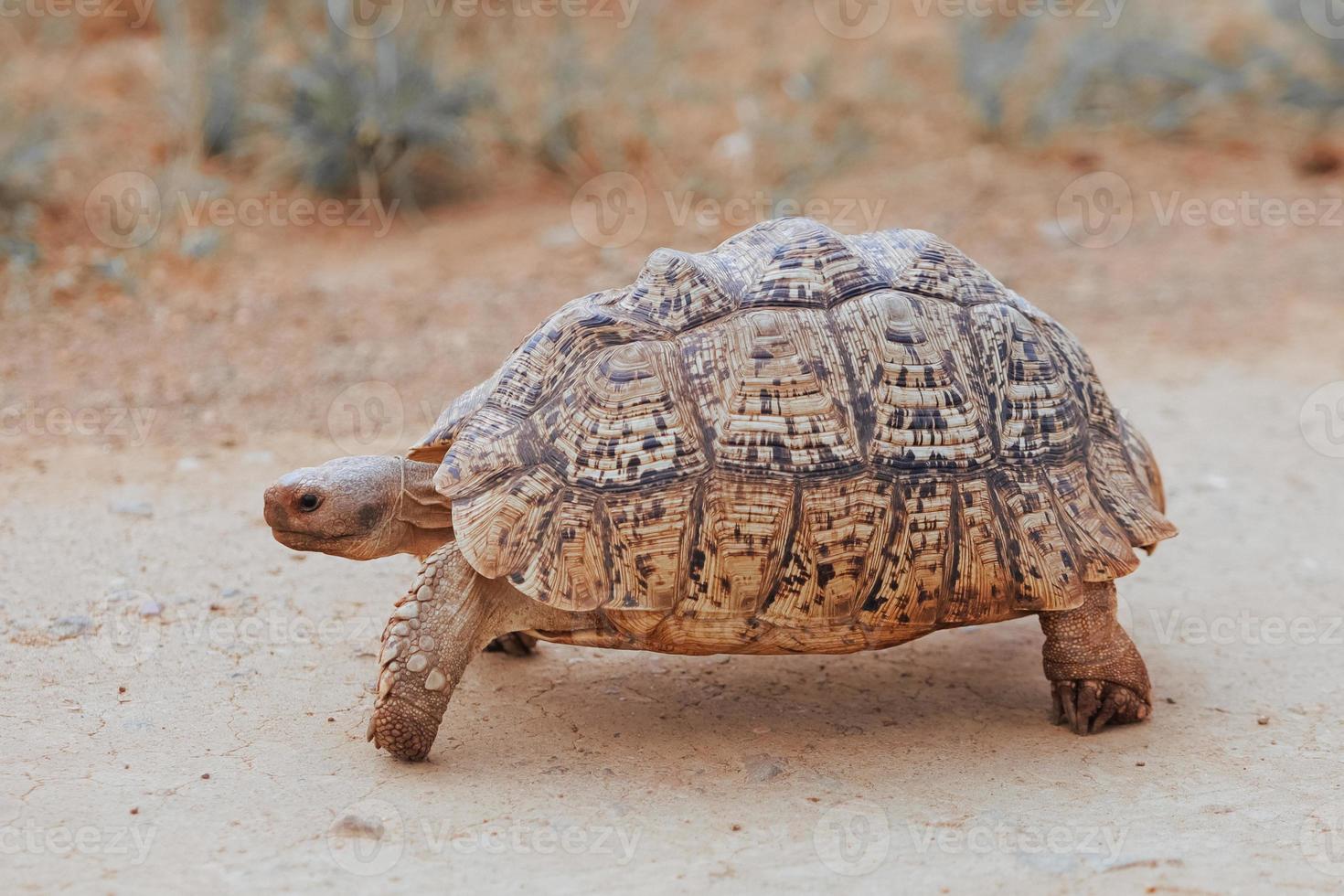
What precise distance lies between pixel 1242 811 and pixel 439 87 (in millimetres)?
8252

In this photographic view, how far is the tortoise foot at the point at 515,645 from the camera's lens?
16.7 ft

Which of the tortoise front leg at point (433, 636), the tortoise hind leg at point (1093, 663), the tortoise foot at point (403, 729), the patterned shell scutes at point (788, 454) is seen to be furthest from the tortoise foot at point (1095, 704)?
the tortoise foot at point (403, 729)

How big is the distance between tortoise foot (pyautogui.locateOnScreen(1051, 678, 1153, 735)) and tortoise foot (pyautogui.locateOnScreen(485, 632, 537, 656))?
193 cm

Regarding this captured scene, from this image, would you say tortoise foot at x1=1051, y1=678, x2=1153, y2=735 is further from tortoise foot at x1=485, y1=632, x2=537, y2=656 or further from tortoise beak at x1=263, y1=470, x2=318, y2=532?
tortoise beak at x1=263, y1=470, x2=318, y2=532

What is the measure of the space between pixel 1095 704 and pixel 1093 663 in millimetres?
162

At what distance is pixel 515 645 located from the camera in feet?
16.8

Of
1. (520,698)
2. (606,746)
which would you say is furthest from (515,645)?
(606,746)

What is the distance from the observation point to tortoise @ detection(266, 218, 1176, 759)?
13.4 ft

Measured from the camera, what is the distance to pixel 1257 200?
11.5m

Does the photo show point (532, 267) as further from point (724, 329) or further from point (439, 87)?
point (724, 329)

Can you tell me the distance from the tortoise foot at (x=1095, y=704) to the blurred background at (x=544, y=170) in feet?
12.8

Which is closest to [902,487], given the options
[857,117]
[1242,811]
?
[1242,811]

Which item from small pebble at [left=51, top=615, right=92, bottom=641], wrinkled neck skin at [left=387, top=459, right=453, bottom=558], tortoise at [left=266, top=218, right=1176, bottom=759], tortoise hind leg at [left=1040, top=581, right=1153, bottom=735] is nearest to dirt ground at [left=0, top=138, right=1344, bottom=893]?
small pebble at [left=51, top=615, right=92, bottom=641]

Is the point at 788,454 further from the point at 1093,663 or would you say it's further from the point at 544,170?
the point at 544,170
